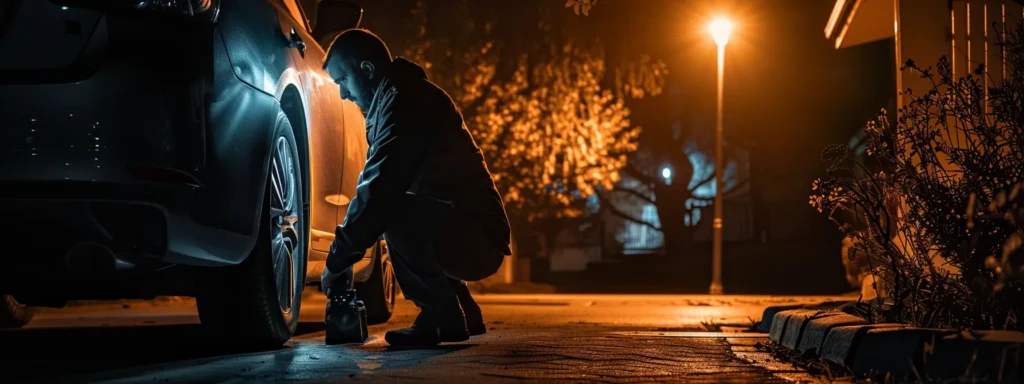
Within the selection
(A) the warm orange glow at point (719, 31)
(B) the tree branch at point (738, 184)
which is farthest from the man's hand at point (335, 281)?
(B) the tree branch at point (738, 184)

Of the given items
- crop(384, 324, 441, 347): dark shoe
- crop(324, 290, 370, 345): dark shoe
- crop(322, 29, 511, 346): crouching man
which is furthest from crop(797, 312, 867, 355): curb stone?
crop(324, 290, 370, 345): dark shoe

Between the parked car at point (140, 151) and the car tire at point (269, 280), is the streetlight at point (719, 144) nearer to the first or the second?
the car tire at point (269, 280)

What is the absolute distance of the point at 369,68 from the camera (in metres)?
6.50

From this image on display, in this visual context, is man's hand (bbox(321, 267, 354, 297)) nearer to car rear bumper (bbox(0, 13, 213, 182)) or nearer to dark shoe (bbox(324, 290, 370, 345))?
dark shoe (bbox(324, 290, 370, 345))

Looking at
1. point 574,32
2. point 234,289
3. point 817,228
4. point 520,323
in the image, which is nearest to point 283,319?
point 234,289

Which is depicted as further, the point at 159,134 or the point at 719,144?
the point at 719,144

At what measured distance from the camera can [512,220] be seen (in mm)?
24438

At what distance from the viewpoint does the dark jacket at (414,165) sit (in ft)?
20.2

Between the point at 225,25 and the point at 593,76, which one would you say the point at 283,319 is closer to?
the point at 225,25

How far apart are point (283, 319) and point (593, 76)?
1713cm

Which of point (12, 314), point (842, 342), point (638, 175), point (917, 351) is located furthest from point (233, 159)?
point (638, 175)

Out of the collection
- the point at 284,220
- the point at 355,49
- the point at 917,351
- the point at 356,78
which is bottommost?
the point at 917,351

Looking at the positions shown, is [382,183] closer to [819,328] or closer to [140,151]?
[140,151]

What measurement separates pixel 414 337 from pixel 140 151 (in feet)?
6.41
